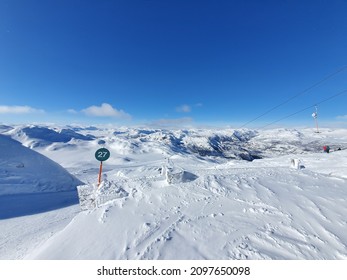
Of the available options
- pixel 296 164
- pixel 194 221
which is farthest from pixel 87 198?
pixel 296 164

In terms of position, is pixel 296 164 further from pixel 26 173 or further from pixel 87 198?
pixel 26 173

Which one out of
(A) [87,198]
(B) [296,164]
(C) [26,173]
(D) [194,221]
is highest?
(B) [296,164]

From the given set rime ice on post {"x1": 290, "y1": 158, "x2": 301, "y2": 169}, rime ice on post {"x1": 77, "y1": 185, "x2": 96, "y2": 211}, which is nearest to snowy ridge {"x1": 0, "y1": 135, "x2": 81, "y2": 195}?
rime ice on post {"x1": 77, "y1": 185, "x2": 96, "y2": 211}

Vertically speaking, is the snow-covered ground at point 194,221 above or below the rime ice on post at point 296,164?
below

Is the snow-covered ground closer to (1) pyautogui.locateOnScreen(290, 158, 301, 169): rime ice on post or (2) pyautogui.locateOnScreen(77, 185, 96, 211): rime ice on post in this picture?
(2) pyautogui.locateOnScreen(77, 185, 96, 211): rime ice on post

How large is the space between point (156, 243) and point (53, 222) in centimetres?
554

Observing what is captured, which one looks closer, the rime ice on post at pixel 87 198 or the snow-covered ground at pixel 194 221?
the snow-covered ground at pixel 194 221

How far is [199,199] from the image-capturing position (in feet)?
19.9

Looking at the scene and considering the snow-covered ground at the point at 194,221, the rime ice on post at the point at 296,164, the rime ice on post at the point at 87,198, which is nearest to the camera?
the snow-covered ground at the point at 194,221

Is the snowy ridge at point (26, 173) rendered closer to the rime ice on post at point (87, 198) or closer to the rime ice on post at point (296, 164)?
the rime ice on post at point (87, 198)

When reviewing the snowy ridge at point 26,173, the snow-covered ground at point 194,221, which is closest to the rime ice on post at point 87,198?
the snow-covered ground at point 194,221
